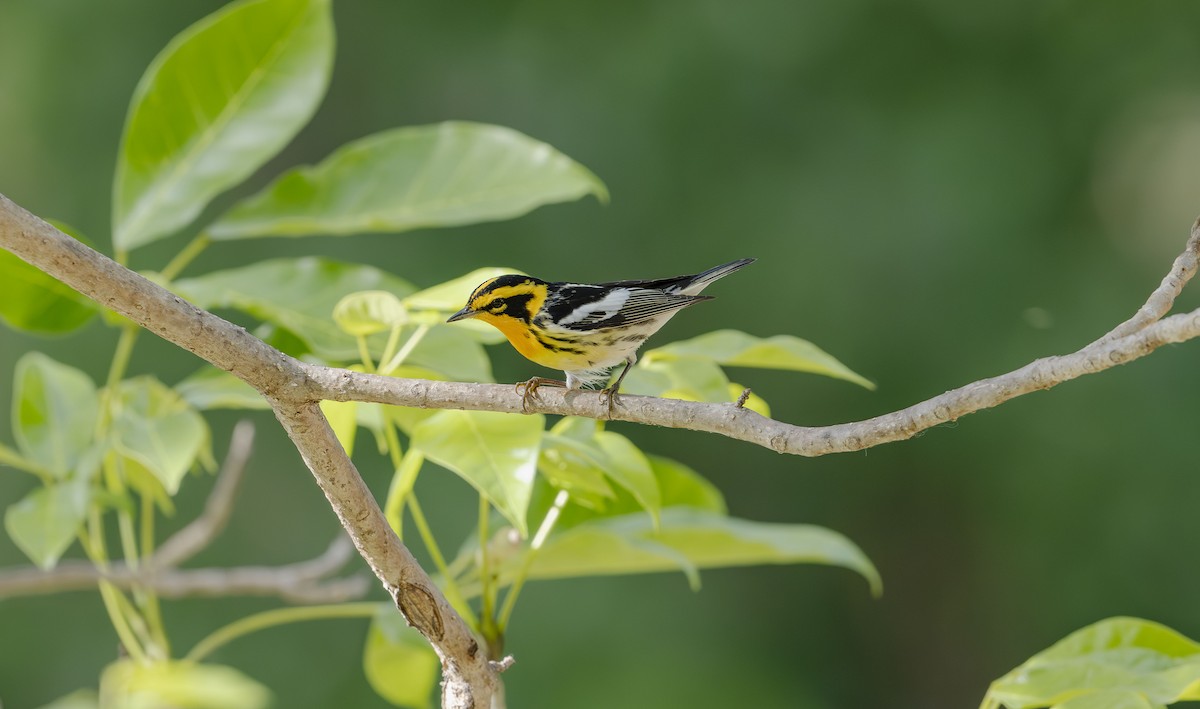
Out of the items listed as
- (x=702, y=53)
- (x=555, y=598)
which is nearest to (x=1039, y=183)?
(x=702, y=53)

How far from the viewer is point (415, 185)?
976mm

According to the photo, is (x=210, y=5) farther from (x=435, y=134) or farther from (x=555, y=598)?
(x=435, y=134)

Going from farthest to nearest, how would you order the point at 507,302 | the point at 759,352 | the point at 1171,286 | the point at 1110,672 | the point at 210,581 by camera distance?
1. the point at 210,581
2. the point at 507,302
3. the point at 759,352
4. the point at 1110,672
5. the point at 1171,286

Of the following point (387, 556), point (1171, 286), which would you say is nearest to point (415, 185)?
point (387, 556)

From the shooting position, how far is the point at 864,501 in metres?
2.66

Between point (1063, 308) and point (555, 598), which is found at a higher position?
point (1063, 308)

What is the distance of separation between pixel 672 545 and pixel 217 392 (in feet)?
1.29

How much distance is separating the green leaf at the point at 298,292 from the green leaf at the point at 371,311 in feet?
0.36

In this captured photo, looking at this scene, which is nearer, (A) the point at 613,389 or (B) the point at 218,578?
(A) the point at 613,389

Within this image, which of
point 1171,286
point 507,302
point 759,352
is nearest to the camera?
point 1171,286

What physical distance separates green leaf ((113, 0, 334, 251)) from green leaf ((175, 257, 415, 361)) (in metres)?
0.08

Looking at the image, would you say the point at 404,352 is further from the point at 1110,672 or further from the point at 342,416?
the point at 1110,672

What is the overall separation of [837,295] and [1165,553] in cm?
90

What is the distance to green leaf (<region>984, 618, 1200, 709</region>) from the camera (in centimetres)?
Result: 61
